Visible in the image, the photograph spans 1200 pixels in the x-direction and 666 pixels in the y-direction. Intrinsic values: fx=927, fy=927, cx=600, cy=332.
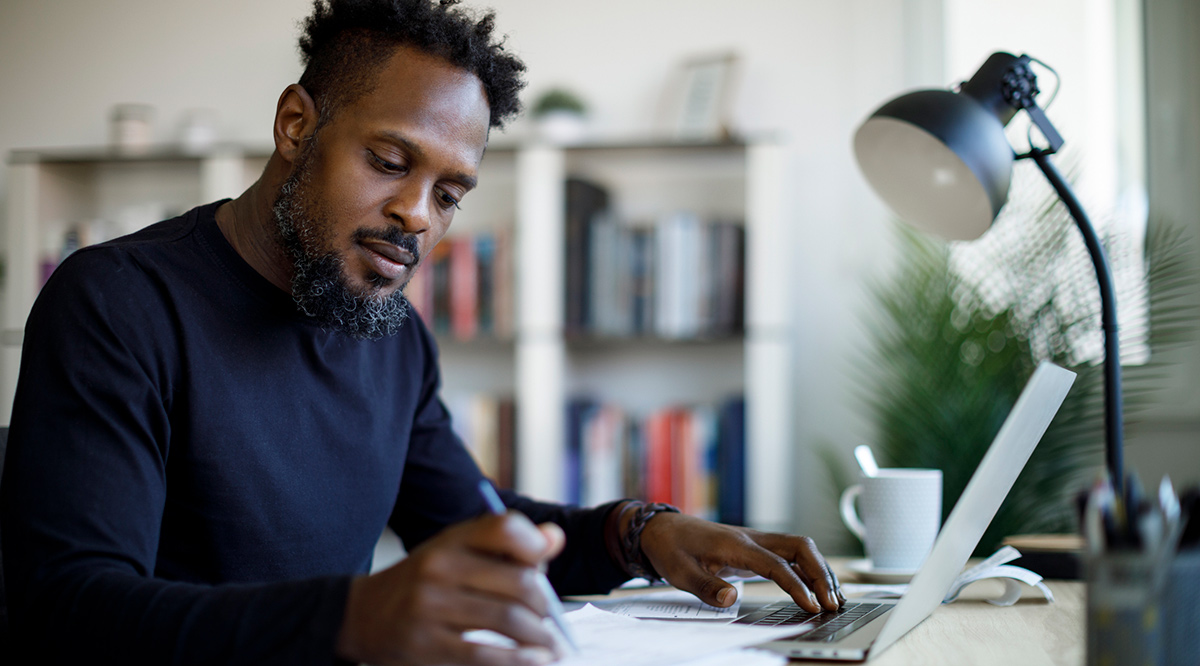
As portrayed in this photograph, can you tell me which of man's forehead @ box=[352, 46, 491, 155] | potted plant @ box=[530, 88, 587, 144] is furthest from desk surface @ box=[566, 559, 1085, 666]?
potted plant @ box=[530, 88, 587, 144]

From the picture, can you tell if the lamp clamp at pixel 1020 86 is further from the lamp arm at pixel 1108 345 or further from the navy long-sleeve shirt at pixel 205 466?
the navy long-sleeve shirt at pixel 205 466

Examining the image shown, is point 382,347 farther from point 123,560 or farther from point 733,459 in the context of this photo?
point 733,459

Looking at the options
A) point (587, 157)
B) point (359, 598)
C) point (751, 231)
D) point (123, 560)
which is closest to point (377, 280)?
point (123, 560)

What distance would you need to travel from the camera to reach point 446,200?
1.07 meters

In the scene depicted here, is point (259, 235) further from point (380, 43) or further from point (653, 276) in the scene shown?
point (653, 276)

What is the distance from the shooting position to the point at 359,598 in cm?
55

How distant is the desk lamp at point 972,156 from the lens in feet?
3.03

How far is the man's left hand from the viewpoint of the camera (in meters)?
0.87

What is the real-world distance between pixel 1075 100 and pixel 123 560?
238 centimetres

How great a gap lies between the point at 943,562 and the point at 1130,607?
188mm

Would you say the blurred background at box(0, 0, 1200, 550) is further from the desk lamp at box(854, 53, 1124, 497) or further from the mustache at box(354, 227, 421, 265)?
the mustache at box(354, 227, 421, 265)

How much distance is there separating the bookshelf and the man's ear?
131 cm

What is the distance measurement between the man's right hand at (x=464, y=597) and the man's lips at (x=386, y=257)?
0.53m

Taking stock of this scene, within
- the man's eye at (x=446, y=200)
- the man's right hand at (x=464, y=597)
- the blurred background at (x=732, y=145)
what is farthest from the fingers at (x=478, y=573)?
the blurred background at (x=732, y=145)
